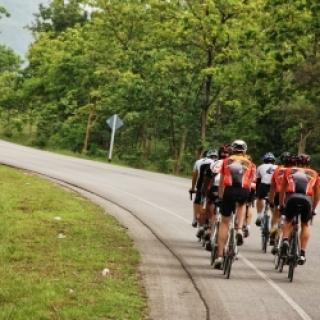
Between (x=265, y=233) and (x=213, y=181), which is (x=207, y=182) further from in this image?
(x=265, y=233)

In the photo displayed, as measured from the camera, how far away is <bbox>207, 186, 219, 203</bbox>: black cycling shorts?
13.4m

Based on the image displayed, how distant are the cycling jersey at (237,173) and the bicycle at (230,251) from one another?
1.95 ft

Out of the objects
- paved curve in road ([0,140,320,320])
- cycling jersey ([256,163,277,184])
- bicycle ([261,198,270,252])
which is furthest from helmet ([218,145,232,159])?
cycling jersey ([256,163,277,184])

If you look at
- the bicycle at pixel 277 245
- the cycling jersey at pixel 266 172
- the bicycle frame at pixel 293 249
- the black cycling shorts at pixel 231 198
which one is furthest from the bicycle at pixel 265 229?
the black cycling shorts at pixel 231 198

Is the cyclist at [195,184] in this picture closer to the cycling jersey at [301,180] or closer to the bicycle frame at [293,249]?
the cycling jersey at [301,180]

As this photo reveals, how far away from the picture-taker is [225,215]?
11.8 metres

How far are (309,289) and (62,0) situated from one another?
60409mm

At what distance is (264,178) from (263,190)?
0.26m

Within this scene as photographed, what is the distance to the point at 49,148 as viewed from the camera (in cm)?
5016

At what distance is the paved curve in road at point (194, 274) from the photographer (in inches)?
364

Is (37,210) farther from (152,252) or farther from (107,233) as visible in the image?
(152,252)

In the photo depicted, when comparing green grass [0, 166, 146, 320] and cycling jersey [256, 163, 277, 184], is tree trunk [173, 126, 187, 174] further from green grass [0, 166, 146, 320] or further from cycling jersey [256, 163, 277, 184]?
cycling jersey [256, 163, 277, 184]

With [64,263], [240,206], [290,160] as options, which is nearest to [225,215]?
[240,206]

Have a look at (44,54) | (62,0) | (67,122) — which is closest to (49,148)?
(67,122)
